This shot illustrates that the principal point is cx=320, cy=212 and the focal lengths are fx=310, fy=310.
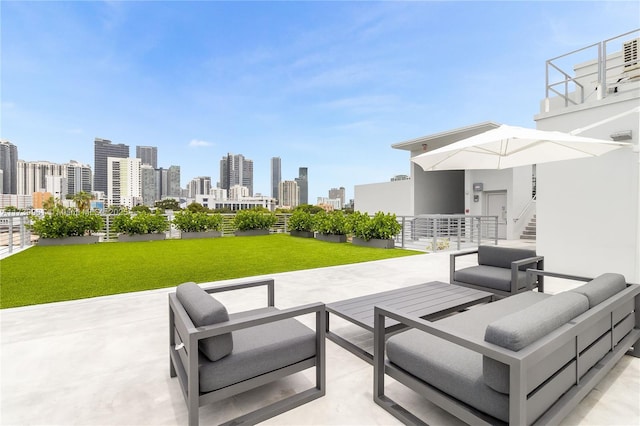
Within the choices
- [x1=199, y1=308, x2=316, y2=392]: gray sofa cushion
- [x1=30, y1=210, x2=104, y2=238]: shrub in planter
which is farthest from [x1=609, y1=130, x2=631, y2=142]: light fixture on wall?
[x1=30, y1=210, x2=104, y2=238]: shrub in planter

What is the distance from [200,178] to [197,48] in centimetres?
9423

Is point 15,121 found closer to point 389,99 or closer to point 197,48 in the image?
point 197,48

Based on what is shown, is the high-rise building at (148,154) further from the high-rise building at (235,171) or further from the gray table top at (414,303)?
the gray table top at (414,303)

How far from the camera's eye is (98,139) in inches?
3802

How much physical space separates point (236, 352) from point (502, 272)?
153 inches

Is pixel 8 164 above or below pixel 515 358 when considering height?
above

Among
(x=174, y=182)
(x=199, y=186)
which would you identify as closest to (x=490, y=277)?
(x=199, y=186)

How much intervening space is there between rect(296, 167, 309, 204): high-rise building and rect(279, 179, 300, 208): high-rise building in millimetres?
2254

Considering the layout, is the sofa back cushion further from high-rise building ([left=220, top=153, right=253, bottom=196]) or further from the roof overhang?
high-rise building ([left=220, top=153, right=253, bottom=196])

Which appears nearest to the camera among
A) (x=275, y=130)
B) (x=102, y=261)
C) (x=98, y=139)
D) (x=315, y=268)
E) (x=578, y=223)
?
(x=578, y=223)

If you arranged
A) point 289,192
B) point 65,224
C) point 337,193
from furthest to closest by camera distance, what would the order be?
point 289,192 → point 337,193 → point 65,224

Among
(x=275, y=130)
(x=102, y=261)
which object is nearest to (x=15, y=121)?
(x=275, y=130)

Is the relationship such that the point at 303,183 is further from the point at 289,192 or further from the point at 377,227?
the point at 377,227

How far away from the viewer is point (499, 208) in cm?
1370
